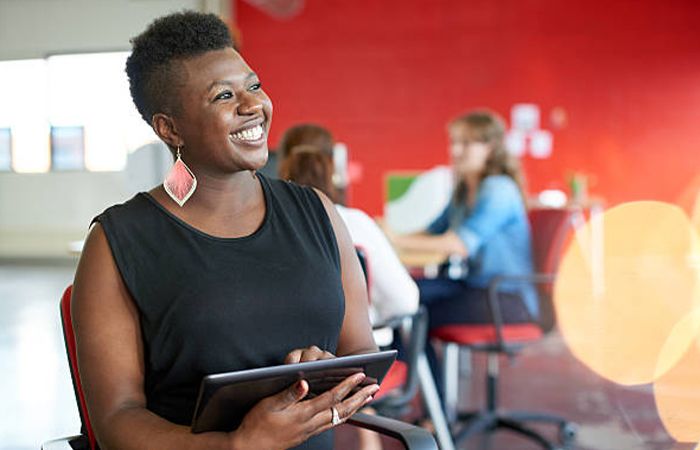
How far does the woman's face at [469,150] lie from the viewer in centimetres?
378

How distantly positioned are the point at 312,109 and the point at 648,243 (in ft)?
11.9

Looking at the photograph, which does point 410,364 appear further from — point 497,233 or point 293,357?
point 293,357

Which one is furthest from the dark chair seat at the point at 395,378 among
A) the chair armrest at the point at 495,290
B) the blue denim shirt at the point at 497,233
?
the blue denim shirt at the point at 497,233

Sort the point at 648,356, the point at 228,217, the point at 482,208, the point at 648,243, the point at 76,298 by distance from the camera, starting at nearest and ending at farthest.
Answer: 1. the point at 76,298
2. the point at 228,217
3. the point at 482,208
4. the point at 648,356
5. the point at 648,243

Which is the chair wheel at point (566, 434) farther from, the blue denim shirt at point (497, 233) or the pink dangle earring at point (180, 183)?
the pink dangle earring at point (180, 183)

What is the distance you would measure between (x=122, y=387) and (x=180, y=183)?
0.34 m

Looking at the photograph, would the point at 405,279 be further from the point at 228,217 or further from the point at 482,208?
the point at 228,217

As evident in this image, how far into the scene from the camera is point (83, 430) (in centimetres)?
152

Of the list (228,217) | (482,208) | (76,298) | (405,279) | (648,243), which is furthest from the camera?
(648,243)

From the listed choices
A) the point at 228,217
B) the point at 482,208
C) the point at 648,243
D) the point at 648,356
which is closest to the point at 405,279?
the point at 482,208

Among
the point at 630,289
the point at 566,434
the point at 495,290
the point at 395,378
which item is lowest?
the point at 630,289

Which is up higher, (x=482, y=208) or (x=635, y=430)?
(x=482, y=208)

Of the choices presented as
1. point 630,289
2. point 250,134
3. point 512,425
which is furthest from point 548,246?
point 630,289

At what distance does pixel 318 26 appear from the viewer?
9.19 m
